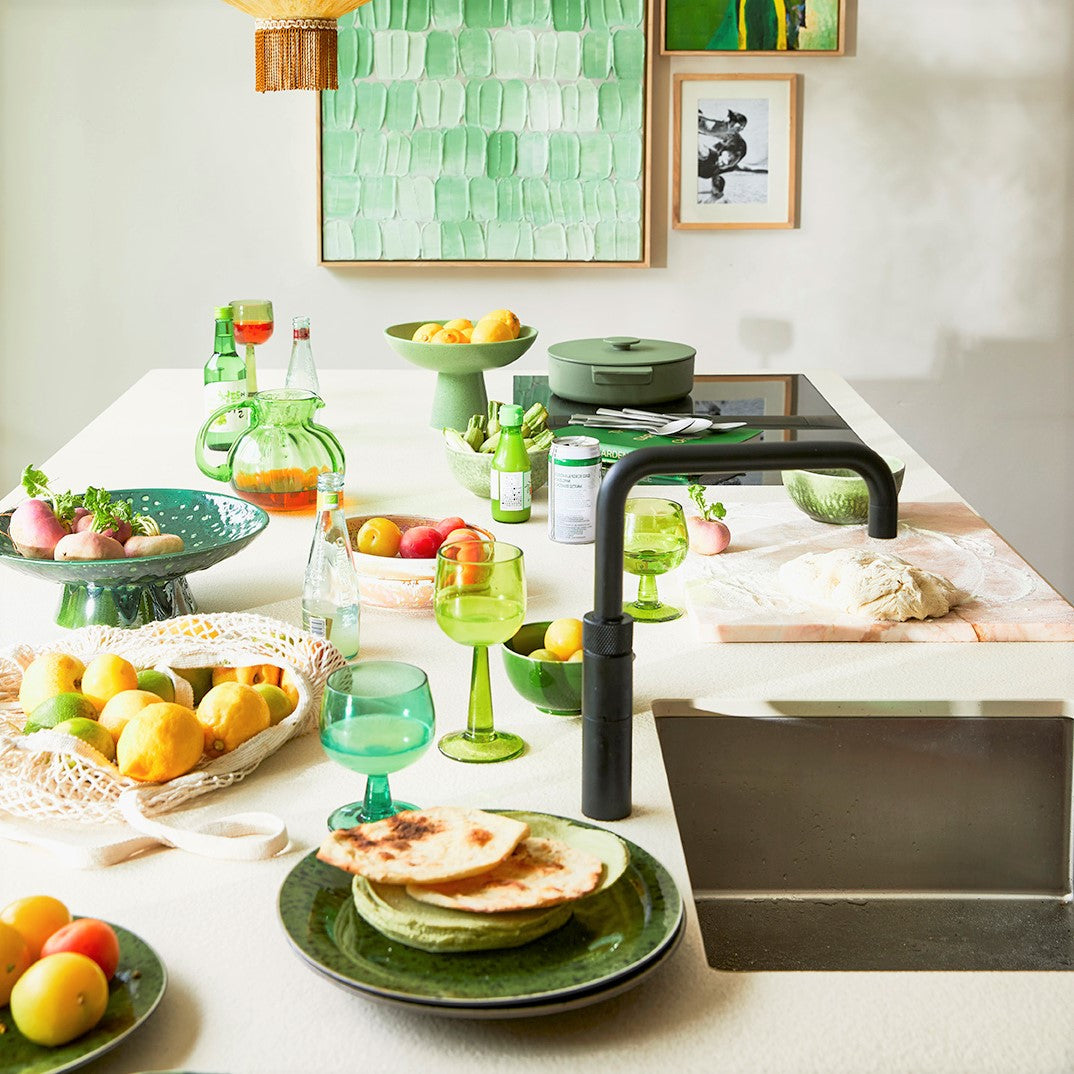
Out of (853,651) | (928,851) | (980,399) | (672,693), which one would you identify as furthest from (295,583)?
(980,399)

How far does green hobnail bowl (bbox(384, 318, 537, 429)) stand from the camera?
2533mm

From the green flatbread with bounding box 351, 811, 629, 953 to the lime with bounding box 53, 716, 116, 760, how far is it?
13.0 inches

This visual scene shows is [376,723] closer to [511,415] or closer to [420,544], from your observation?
[420,544]

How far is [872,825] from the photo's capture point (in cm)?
148

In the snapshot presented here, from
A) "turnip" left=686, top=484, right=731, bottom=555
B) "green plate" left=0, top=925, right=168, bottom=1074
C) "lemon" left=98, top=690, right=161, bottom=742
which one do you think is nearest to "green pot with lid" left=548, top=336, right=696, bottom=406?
"turnip" left=686, top=484, right=731, bottom=555

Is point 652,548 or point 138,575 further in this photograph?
point 652,548

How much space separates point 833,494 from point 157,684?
1.04 meters

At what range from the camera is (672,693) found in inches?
57.1

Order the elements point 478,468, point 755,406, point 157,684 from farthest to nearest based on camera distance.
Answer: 1. point 755,406
2. point 478,468
3. point 157,684

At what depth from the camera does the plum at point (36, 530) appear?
5.14ft

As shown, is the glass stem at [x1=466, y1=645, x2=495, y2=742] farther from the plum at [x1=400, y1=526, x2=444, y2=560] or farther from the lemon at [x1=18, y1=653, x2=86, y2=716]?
the plum at [x1=400, y1=526, x2=444, y2=560]

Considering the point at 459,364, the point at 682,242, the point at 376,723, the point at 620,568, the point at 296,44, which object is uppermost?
the point at 296,44

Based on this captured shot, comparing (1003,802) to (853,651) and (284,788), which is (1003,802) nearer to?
(853,651)

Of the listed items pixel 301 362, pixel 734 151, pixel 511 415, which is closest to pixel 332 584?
pixel 511 415
